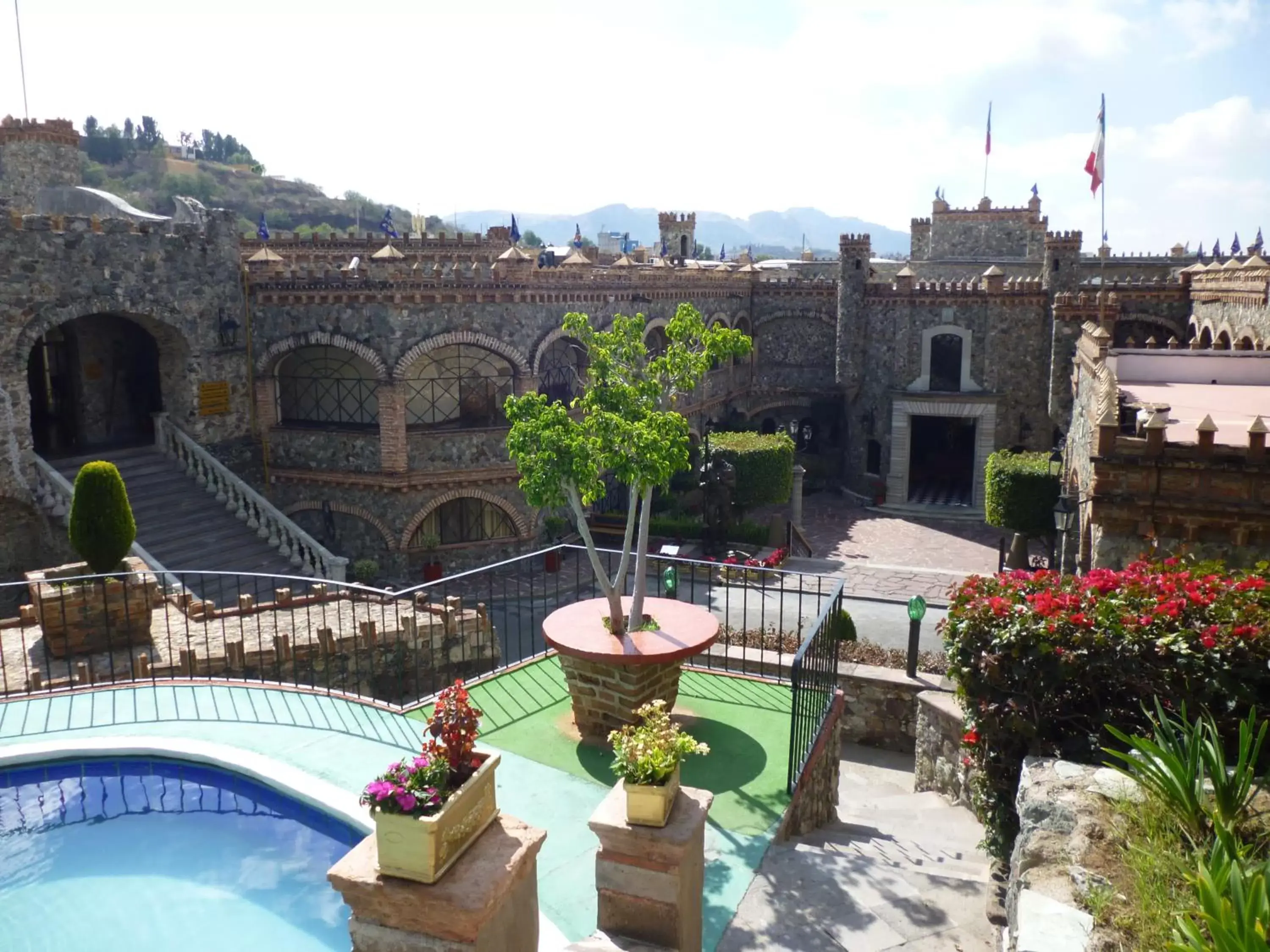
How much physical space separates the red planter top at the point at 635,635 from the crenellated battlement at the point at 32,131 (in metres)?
32.6

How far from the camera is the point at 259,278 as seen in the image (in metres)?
22.8

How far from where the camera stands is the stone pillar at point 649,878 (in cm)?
574

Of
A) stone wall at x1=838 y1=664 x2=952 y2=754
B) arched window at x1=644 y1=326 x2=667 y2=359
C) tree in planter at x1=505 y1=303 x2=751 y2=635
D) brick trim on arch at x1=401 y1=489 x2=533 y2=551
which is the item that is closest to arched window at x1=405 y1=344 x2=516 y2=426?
brick trim on arch at x1=401 y1=489 x2=533 y2=551

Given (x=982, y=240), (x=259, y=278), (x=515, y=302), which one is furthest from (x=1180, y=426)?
(x=982, y=240)

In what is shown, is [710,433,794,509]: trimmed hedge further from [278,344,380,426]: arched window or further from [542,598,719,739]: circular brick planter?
[542,598,719,739]: circular brick planter

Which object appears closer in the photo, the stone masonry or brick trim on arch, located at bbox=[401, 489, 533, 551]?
the stone masonry

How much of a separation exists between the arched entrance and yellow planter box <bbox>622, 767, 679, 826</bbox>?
1958 cm

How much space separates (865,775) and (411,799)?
35.1 ft

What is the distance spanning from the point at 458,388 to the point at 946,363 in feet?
→ 64.1

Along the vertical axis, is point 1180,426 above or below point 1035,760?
above

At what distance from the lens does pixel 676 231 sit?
4997cm

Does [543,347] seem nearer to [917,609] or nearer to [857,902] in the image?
[917,609]

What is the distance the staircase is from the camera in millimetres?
18750

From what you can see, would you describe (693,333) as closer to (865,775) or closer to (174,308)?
(865,775)
